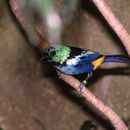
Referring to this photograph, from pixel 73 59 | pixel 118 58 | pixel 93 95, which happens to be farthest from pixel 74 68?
pixel 93 95

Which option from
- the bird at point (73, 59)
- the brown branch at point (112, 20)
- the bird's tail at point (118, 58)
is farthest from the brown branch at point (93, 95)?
the bird's tail at point (118, 58)

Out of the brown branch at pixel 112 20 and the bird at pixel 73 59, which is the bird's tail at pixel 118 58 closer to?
→ the bird at pixel 73 59

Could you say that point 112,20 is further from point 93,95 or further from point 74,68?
point 74,68

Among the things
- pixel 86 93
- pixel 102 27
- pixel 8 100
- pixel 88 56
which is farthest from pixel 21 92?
pixel 86 93

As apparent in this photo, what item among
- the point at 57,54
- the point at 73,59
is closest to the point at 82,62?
the point at 73,59

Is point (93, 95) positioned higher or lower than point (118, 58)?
lower

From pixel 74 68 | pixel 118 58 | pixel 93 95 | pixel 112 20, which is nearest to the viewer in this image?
pixel 112 20

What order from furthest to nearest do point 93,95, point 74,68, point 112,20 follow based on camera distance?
point 74,68, point 93,95, point 112,20

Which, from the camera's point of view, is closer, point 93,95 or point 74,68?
point 93,95

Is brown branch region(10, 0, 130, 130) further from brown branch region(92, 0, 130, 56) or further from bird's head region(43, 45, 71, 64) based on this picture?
bird's head region(43, 45, 71, 64)
